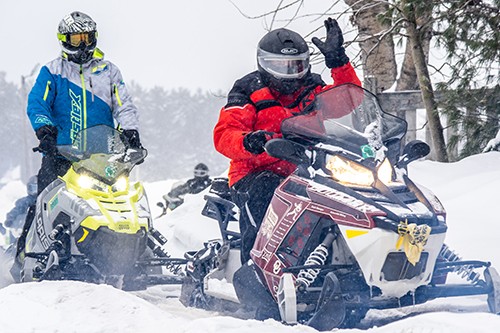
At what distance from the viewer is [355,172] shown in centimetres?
439

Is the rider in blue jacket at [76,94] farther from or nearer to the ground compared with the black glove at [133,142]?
farther from the ground

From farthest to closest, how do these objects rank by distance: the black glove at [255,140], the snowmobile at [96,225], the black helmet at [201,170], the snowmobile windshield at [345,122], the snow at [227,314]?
the black helmet at [201,170] < the snowmobile at [96,225] < the black glove at [255,140] < the snowmobile windshield at [345,122] < the snow at [227,314]

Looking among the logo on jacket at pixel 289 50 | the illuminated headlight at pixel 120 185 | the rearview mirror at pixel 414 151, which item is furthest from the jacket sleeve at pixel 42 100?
the rearview mirror at pixel 414 151

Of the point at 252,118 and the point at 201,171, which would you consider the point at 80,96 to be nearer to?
the point at 252,118

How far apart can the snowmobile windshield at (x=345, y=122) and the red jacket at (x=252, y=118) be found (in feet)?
1.32

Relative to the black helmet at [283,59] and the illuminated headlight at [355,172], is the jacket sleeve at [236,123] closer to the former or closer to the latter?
the black helmet at [283,59]

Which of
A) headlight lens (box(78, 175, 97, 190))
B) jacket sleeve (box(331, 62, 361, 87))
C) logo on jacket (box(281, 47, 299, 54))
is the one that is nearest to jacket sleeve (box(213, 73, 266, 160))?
logo on jacket (box(281, 47, 299, 54))

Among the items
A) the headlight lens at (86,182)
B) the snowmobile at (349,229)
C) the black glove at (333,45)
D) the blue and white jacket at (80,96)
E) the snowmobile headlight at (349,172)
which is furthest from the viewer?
the blue and white jacket at (80,96)

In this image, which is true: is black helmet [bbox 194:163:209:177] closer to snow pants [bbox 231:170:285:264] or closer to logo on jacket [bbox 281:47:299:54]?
snow pants [bbox 231:170:285:264]

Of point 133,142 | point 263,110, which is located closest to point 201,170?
point 133,142

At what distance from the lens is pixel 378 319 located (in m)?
4.77

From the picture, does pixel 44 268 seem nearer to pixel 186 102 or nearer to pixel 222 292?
pixel 222 292

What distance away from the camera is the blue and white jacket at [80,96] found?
21.5 ft

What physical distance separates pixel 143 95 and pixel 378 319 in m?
88.6
